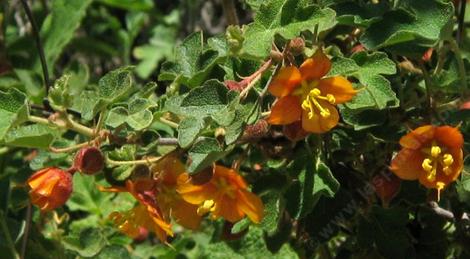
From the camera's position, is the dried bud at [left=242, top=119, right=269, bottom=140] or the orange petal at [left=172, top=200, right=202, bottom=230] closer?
the dried bud at [left=242, top=119, right=269, bottom=140]

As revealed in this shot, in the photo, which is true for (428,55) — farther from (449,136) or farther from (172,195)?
(172,195)

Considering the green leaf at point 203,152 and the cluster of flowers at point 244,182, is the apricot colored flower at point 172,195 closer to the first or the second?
the cluster of flowers at point 244,182

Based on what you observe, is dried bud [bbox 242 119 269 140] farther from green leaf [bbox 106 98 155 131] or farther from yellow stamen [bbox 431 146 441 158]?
yellow stamen [bbox 431 146 441 158]

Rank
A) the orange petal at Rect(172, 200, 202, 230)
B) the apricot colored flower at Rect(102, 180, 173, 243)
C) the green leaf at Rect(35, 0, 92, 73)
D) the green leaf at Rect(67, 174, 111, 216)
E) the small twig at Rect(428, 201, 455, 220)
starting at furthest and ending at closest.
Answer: the green leaf at Rect(35, 0, 92, 73)
the green leaf at Rect(67, 174, 111, 216)
the small twig at Rect(428, 201, 455, 220)
the orange petal at Rect(172, 200, 202, 230)
the apricot colored flower at Rect(102, 180, 173, 243)

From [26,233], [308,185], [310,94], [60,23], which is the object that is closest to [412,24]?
[310,94]

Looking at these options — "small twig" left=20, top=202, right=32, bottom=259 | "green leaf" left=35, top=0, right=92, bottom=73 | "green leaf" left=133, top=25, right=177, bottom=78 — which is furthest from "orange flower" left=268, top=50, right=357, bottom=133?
"green leaf" left=133, top=25, right=177, bottom=78

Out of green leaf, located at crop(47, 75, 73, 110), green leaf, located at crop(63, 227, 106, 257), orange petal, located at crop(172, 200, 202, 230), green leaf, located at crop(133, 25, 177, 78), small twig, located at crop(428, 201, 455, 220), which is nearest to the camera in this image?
green leaf, located at crop(47, 75, 73, 110)

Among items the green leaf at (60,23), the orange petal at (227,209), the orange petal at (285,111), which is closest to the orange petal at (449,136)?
the orange petal at (285,111)

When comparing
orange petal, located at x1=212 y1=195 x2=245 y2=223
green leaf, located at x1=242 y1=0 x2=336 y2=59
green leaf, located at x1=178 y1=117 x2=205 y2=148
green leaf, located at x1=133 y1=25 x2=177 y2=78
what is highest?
green leaf, located at x1=242 y1=0 x2=336 y2=59

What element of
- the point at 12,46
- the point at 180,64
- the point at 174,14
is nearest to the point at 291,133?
the point at 180,64

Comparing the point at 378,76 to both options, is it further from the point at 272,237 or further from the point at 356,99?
the point at 272,237
